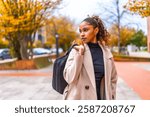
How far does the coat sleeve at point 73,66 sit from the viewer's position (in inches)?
51.9

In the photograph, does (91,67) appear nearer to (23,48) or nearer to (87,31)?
(87,31)

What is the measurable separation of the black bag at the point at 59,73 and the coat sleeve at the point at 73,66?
0.10ft

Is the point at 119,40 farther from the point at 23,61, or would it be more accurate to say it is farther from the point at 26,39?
the point at 23,61

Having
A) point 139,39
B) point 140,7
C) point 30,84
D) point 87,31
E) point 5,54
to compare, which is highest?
point 140,7

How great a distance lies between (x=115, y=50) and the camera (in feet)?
6.86

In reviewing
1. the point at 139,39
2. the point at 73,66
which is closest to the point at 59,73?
the point at 73,66

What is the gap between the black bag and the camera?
4.48 feet

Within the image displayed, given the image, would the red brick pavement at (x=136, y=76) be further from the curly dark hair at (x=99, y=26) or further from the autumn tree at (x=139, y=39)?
the curly dark hair at (x=99, y=26)

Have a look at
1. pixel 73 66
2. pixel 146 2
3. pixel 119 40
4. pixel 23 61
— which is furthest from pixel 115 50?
pixel 23 61

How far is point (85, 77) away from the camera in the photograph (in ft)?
4.50

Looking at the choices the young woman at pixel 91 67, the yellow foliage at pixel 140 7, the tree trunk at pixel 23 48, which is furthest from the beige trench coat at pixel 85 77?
the tree trunk at pixel 23 48

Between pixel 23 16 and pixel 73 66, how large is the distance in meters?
1.22

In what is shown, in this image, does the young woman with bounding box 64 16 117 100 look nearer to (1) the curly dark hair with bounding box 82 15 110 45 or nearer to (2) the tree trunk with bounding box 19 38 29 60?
(1) the curly dark hair with bounding box 82 15 110 45

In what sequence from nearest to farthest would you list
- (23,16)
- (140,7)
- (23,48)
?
(140,7) → (23,16) → (23,48)
